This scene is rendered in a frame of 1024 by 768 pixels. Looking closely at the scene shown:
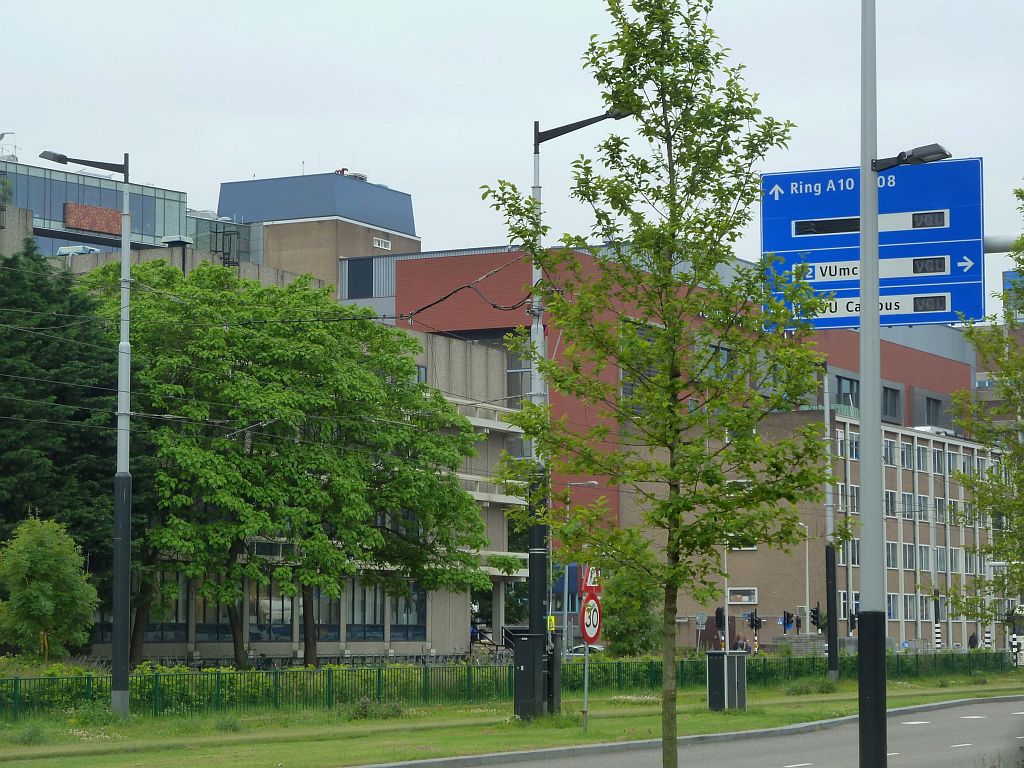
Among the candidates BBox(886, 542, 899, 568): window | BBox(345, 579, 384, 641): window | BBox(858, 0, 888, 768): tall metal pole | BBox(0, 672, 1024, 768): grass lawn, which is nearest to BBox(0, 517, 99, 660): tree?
BBox(0, 672, 1024, 768): grass lawn

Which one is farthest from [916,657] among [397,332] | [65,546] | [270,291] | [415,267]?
[415,267]

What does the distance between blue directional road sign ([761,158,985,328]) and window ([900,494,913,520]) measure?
267 ft

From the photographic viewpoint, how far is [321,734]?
1245 inches

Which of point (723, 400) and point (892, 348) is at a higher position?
point (892, 348)

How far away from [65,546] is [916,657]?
3483 cm

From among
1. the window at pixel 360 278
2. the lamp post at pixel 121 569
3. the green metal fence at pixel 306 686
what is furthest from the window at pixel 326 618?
the window at pixel 360 278

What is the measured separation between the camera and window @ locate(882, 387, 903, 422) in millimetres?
112750

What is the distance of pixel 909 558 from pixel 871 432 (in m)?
91.3

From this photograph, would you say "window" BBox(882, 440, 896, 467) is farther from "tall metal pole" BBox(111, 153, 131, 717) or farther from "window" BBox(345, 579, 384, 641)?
"tall metal pole" BBox(111, 153, 131, 717)

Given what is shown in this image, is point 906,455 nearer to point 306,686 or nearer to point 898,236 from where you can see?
point 306,686

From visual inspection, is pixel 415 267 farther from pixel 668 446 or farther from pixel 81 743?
pixel 668 446

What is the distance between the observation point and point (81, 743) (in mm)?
29547

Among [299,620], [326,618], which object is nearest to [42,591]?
[299,620]

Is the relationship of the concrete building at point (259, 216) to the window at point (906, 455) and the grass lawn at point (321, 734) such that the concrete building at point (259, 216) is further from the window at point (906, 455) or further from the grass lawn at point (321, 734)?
the grass lawn at point (321, 734)
